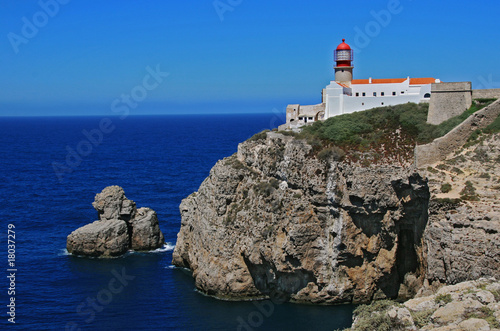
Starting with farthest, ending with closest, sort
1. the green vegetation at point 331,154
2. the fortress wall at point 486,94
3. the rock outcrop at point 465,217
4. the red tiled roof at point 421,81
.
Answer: the red tiled roof at point 421,81
the fortress wall at point 486,94
the green vegetation at point 331,154
the rock outcrop at point 465,217

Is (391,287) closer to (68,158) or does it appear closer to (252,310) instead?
(252,310)

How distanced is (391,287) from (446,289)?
16910 mm

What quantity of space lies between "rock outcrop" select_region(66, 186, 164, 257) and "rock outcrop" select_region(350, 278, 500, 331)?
31.0 m

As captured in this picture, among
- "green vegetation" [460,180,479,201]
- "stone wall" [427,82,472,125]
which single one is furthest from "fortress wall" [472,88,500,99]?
"green vegetation" [460,180,479,201]

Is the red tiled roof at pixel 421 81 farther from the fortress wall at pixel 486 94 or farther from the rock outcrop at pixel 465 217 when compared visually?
the rock outcrop at pixel 465 217

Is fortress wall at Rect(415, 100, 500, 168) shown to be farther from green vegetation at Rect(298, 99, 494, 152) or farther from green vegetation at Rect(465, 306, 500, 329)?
green vegetation at Rect(465, 306, 500, 329)

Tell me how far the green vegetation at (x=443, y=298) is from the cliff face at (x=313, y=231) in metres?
14.2

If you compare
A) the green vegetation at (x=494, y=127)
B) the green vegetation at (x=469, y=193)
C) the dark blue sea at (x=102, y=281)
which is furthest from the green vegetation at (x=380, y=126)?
the dark blue sea at (x=102, y=281)

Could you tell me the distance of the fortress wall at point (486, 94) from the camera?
140ft

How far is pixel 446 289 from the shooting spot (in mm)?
22984

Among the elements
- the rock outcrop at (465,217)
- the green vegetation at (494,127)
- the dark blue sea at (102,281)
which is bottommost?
the dark blue sea at (102,281)

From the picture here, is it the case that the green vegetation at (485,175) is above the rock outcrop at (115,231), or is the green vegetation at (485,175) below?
above

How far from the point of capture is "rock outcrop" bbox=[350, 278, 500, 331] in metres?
19.6

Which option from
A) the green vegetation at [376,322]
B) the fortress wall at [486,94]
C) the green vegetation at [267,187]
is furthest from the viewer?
the fortress wall at [486,94]
